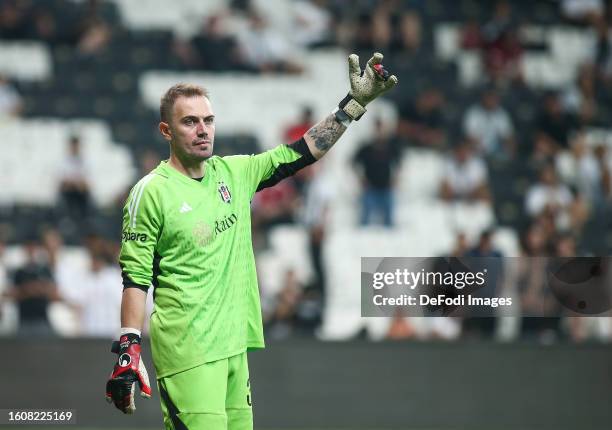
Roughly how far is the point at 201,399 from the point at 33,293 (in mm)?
7959

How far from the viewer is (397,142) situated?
57.1 feet

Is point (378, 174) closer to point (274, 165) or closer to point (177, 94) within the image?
point (274, 165)

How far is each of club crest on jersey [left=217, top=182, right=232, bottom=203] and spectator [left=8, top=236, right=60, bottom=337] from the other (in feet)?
23.4

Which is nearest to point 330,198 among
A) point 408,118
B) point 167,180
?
point 408,118

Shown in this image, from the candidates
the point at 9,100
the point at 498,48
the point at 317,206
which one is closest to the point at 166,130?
the point at 317,206

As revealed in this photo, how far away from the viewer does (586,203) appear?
16.3 metres

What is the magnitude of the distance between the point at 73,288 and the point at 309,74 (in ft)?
20.6

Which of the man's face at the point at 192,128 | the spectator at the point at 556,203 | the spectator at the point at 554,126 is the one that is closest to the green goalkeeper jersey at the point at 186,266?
the man's face at the point at 192,128

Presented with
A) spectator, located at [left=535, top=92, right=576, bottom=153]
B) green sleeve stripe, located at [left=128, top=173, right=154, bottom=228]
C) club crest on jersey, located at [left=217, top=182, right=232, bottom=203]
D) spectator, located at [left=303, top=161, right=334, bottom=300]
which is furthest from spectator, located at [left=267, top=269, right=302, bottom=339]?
green sleeve stripe, located at [left=128, top=173, right=154, bottom=228]

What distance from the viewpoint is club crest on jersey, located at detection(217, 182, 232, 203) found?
252 inches

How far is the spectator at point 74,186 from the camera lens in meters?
16.0

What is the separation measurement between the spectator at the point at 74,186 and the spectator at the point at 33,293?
1.90m

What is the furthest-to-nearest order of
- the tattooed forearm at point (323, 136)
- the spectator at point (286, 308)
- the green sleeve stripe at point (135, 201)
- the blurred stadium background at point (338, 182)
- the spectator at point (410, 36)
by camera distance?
the spectator at point (410, 36) < the spectator at point (286, 308) < the blurred stadium background at point (338, 182) < the tattooed forearm at point (323, 136) < the green sleeve stripe at point (135, 201)

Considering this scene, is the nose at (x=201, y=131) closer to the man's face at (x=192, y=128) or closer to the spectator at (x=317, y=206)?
the man's face at (x=192, y=128)
